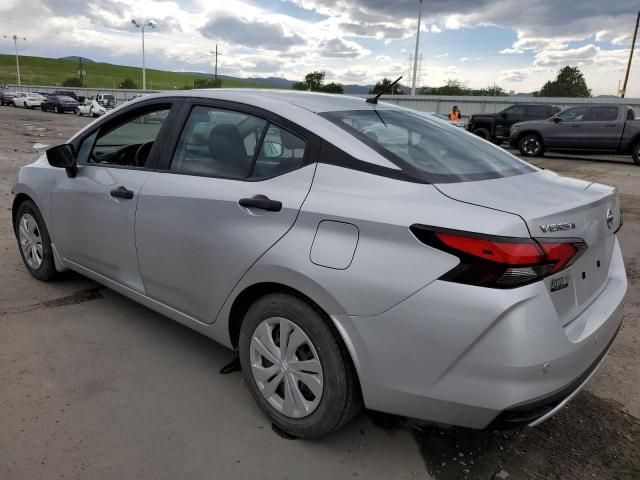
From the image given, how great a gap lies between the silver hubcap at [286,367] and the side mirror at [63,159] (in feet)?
6.65

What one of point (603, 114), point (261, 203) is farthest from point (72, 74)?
point (261, 203)

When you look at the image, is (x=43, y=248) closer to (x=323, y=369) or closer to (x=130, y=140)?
(x=130, y=140)

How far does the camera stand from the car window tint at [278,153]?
242 cm

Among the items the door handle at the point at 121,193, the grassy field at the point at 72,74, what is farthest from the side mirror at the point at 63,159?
the grassy field at the point at 72,74

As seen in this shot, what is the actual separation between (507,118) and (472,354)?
68.0 feet

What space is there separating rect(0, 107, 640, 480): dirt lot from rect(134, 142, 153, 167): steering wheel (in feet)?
3.83

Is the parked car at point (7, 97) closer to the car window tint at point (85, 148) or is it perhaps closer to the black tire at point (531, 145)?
the black tire at point (531, 145)

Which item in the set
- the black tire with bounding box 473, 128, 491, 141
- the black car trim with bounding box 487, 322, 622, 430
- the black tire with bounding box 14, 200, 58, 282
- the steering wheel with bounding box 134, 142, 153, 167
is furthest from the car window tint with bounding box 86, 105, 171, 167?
the black tire with bounding box 473, 128, 491, 141

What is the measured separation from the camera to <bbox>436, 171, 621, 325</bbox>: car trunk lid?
1.93 meters

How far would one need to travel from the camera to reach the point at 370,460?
236 centimetres

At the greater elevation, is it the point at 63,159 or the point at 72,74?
the point at 72,74

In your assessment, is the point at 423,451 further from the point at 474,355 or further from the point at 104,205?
the point at 104,205

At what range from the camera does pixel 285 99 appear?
2.73 meters

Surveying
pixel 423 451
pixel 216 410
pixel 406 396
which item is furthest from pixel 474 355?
pixel 216 410
